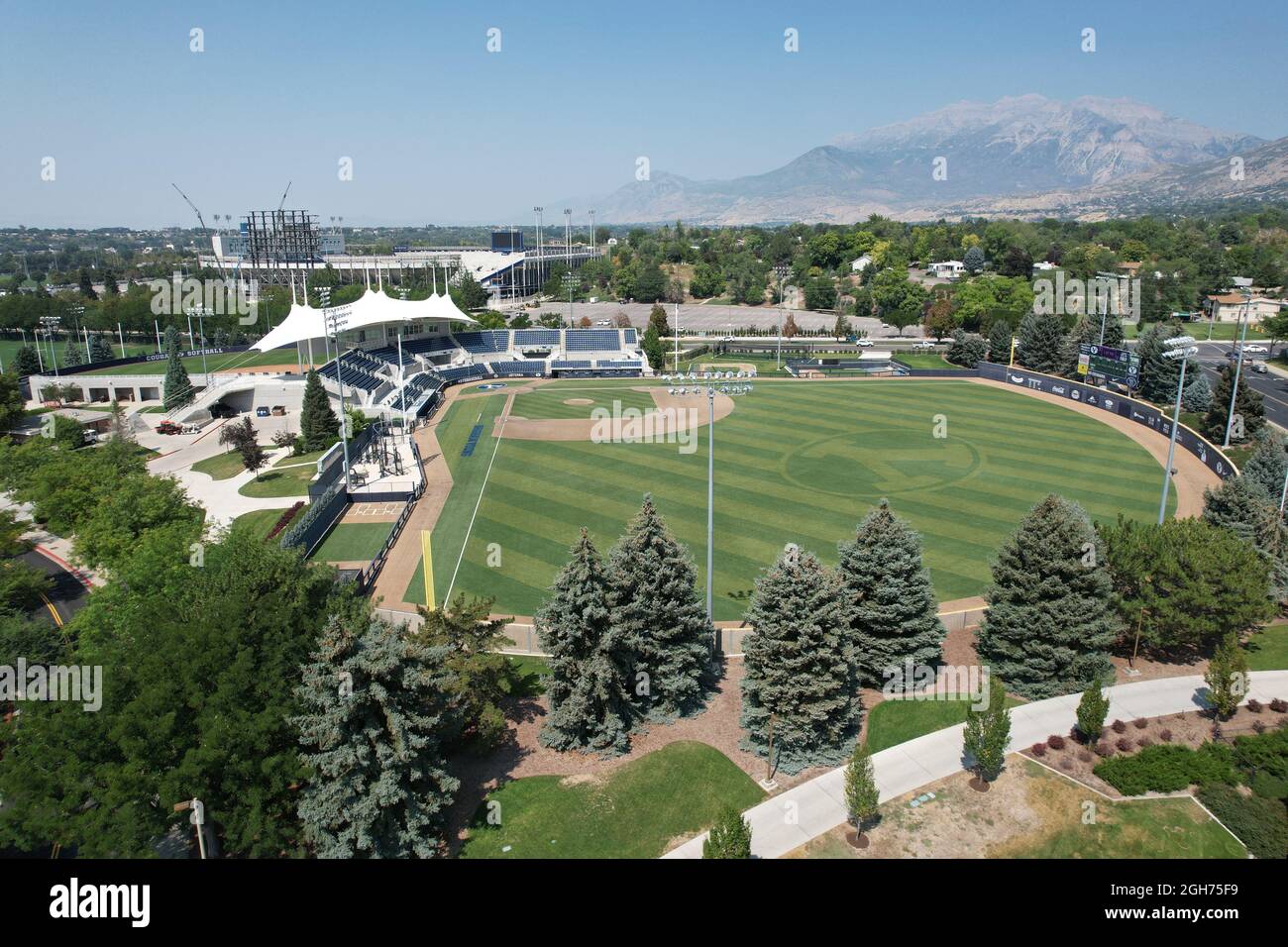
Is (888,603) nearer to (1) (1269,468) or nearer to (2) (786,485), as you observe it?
(2) (786,485)

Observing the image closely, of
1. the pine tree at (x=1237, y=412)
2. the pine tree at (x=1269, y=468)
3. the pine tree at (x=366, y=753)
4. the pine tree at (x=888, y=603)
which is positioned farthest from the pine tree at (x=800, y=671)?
the pine tree at (x=1237, y=412)

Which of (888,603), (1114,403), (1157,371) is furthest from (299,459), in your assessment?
(1157,371)

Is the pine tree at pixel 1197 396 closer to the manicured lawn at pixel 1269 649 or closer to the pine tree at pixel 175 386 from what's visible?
the manicured lawn at pixel 1269 649

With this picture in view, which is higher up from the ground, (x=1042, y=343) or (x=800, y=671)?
(x=1042, y=343)

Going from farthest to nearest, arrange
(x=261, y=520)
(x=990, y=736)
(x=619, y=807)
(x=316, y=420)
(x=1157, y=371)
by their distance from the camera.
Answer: (x=1157, y=371) < (x=316, y=420) < (x=261, y=520) < (x=619, y=807) < (x=990, y=736)

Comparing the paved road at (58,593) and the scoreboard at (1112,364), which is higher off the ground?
the scoreboard at (1112,364)

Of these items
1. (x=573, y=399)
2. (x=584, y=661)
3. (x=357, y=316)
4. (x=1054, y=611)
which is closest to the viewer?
(x=584, y=661)

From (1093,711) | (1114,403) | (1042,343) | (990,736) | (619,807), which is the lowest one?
(619,807)
